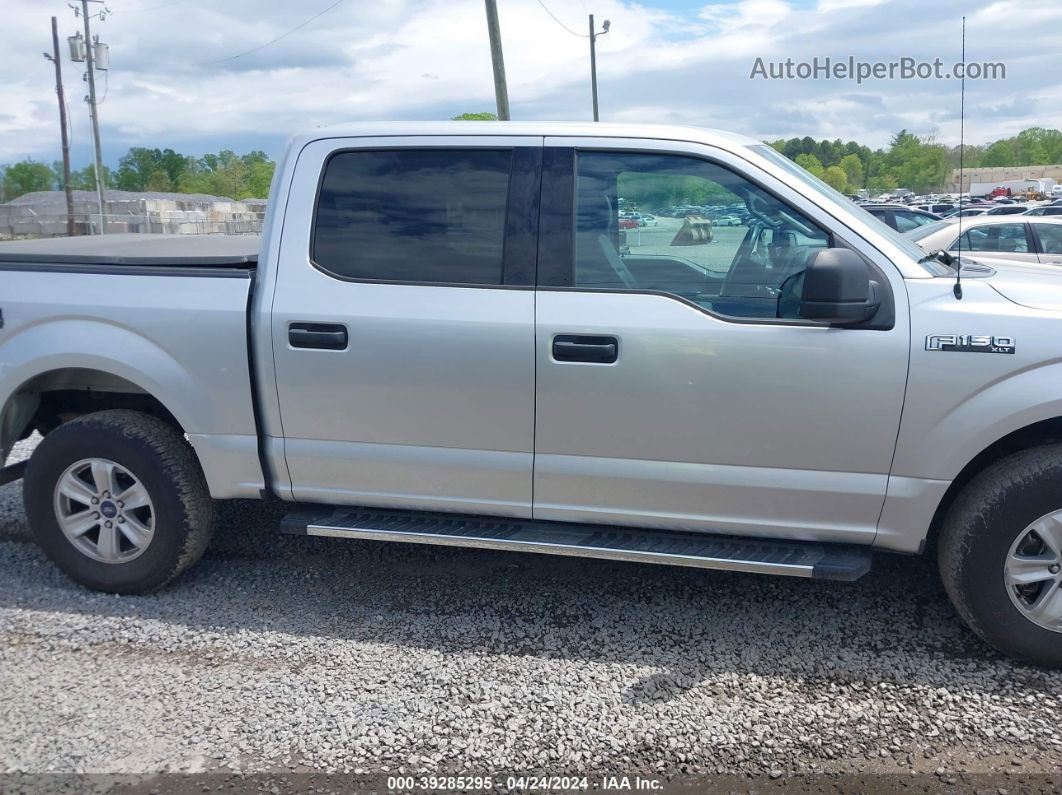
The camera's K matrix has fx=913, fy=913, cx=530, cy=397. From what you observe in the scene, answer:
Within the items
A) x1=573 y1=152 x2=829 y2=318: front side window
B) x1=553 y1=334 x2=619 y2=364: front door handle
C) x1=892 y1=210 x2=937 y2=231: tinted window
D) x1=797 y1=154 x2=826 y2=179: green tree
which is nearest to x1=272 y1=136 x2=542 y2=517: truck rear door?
x1=553 y1=334 x2=619 y2=364: front door handle

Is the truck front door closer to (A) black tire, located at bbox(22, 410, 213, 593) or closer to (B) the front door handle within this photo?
(B) the front door handle

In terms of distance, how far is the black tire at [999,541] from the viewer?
339 centimetres

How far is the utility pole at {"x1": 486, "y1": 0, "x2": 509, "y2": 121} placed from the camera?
15969 mm

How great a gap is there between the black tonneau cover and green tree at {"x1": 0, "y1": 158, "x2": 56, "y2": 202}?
78.1 meters

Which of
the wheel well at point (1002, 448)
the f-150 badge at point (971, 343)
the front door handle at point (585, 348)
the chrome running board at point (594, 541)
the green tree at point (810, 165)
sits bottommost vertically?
the chrome running board at point (594, 541)

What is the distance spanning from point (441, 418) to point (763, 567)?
1.43 m

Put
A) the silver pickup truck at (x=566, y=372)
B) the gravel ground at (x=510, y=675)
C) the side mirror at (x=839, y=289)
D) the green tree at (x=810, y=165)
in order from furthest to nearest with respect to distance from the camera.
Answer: the green tree at (x=810, y=165)
the silver pickup truck at (x=566, y=372)
the side mirror at (x=839, y=289)
the gravel ground at (x=510, y=675)

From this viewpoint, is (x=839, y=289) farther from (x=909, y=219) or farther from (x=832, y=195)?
(x=909, y=219)

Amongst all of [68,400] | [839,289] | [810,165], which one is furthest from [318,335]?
[810,165]

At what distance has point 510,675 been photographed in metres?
3.59

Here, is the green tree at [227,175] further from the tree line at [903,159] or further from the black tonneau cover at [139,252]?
the black tonneau cover at [139,252]

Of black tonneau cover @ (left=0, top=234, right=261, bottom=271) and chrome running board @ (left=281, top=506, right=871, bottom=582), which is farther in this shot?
black tonneau cover @ (left=0, top=234, right=261, bottom=271)

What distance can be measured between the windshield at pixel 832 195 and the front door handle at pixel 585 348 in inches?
39.9

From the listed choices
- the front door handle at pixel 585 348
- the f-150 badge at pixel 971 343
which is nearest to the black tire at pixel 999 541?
the f-150 badge at pixel 971 343
